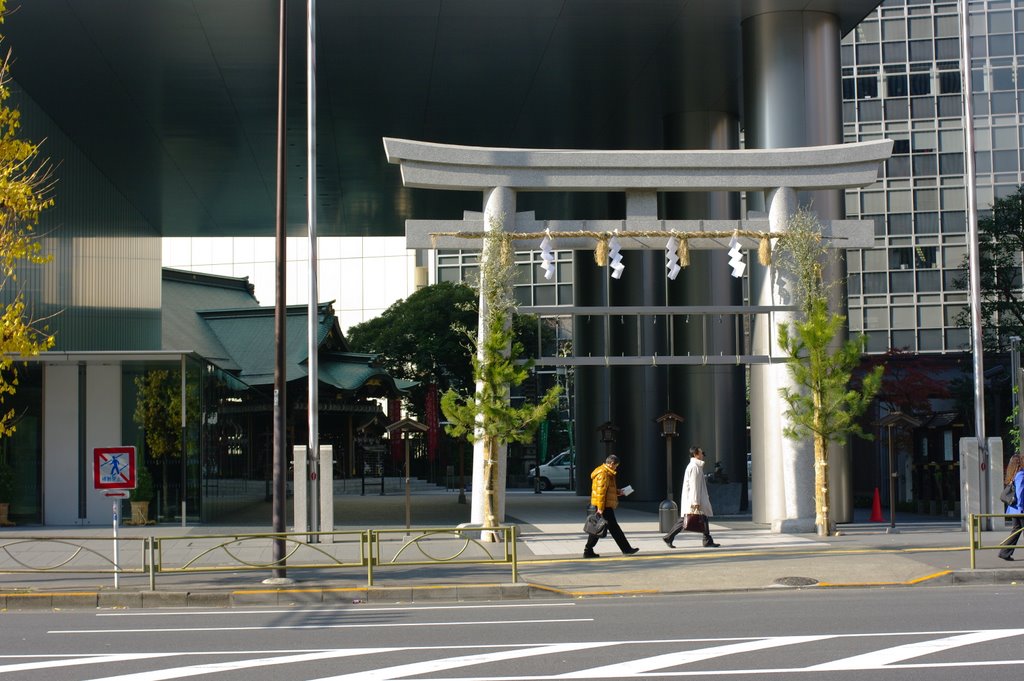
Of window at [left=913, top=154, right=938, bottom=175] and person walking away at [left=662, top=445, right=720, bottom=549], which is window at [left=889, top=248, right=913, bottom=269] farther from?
person walking away at [left=662, top=445, right=720, bottom=549]

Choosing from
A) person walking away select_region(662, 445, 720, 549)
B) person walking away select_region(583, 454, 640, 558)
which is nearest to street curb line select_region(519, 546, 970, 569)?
person walking away select_region(583, 454, 640, 558)

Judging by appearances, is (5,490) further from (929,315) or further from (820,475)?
(929,315)

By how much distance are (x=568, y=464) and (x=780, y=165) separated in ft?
128

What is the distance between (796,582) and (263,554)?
956cm

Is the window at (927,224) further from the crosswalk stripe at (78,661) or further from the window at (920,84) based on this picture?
the crosswalk stripe at (78,661)

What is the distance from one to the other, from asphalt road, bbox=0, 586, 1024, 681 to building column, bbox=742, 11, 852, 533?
28.9ft

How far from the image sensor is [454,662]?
11148 mm

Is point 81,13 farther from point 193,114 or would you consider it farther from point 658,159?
point 658,159

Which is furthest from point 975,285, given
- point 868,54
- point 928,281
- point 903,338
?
point 868,54

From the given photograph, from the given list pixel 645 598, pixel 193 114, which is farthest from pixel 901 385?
pixel 645 598

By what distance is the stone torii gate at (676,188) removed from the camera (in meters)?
23.3

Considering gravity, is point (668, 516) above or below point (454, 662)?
above

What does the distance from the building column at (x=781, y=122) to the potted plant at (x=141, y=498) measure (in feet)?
48.2

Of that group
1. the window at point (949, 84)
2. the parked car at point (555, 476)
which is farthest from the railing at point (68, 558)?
the window at point (949, 84)
